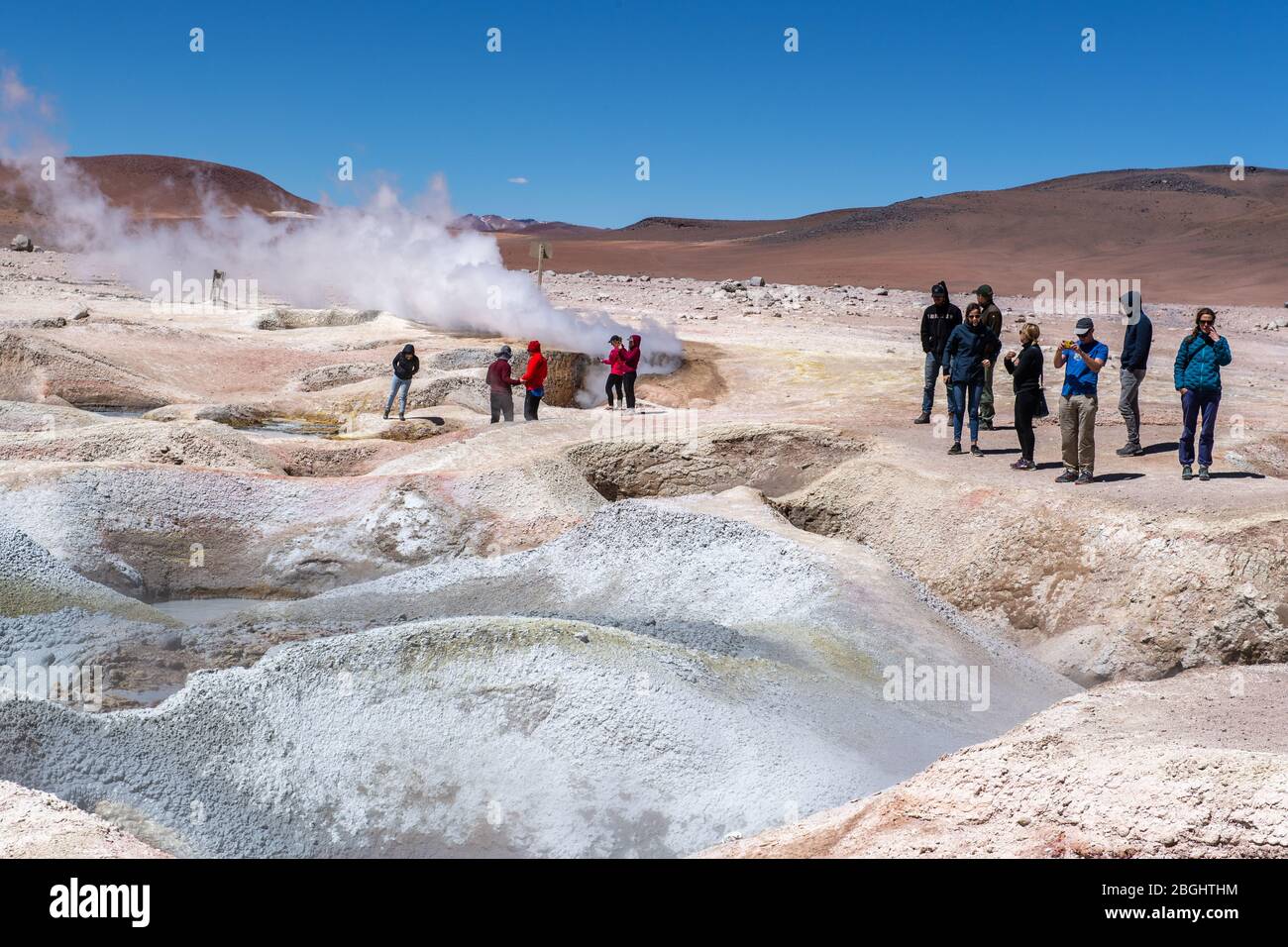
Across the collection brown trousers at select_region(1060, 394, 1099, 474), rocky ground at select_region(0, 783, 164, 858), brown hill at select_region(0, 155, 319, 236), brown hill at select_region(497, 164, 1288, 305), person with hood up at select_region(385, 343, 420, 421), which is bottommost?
rocky ground at select_region(0, 783, 164, 858)

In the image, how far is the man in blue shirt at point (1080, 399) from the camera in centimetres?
998

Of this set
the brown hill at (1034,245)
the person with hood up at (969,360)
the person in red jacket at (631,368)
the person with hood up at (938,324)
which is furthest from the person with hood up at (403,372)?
the brown hill at (1034,245)

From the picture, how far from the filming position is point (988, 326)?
37.9 ft

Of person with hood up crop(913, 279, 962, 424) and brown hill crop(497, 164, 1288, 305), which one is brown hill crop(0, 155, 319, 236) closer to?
brown hill crop(497, 164, 1288, 305)

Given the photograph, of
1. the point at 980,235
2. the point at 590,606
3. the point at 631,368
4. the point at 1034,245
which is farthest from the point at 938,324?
the point at 980,235

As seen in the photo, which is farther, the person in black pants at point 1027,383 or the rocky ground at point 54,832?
the person in black pants at point 1027,383

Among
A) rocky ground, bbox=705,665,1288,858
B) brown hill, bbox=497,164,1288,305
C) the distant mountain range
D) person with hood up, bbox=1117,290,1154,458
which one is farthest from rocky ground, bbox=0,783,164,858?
brown hill, bbox=497,164,1288,305

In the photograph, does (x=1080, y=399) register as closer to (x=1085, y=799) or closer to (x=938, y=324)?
(x=938, y=324)

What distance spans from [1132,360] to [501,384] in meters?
7.85

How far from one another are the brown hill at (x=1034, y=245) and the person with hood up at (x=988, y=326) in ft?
102

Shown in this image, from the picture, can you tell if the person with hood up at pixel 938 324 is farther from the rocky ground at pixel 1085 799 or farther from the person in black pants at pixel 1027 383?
the rocky ground at pixel 1085 799

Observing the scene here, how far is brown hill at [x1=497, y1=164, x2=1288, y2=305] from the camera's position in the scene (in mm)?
49344
